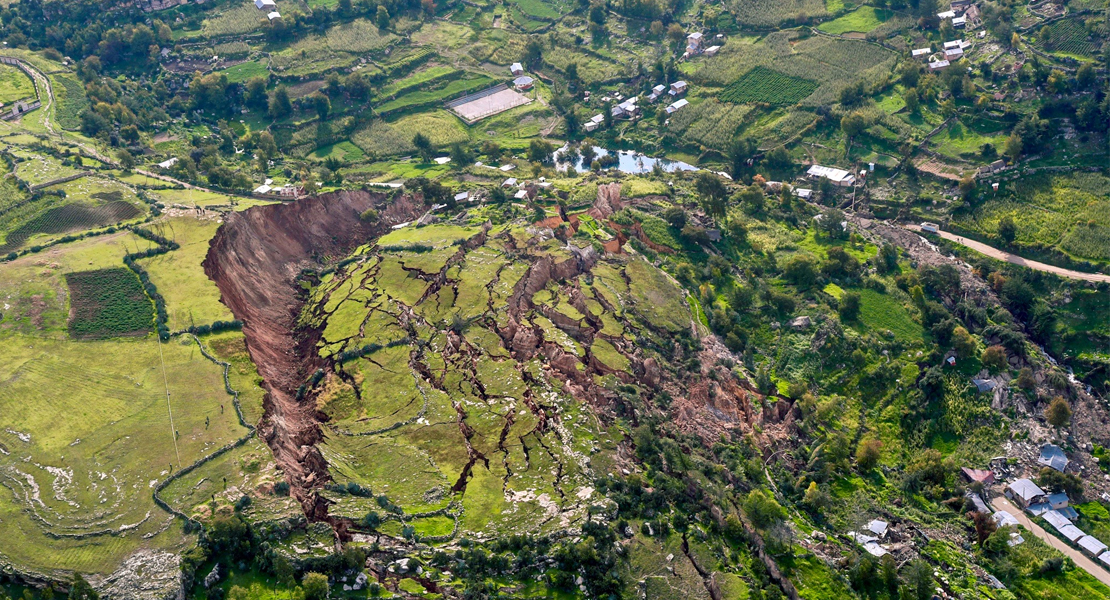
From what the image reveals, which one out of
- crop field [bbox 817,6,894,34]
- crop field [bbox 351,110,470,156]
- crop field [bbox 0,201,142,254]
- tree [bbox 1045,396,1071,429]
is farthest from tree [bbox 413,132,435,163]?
tree [bbox 1045,396,1071,429]

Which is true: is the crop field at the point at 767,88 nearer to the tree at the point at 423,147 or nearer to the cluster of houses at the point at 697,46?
the cluster of houses at the point at 697,46

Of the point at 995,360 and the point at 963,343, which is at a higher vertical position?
the point at 963,343

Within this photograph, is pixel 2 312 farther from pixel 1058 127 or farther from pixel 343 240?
pixel 1058 127

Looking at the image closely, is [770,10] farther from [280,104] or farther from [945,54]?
[280,104]

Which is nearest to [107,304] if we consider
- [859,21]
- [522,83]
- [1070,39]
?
[522,83]

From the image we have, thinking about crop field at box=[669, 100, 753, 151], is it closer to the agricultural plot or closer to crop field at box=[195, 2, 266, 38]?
the agricultural plot
